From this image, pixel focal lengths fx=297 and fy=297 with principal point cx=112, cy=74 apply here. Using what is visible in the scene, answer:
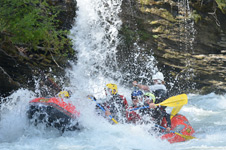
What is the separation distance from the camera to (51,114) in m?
5.51

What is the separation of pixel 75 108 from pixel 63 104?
342 mm

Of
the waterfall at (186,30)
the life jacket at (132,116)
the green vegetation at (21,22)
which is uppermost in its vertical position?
the waterfall at (186,30)

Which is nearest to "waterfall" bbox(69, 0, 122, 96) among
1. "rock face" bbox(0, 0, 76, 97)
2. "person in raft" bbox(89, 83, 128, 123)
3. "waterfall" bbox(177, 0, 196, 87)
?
"rock face" bbox(0, 0, 76, 97)

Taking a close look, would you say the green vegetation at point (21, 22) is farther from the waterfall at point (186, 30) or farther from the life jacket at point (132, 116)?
the waterfall at point (186, 30)

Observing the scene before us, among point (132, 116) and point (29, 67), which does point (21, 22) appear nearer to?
point (29, 67)

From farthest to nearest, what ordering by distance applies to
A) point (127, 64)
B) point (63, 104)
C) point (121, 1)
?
point (127, 64) → point (121, 1) → point (63, 104)

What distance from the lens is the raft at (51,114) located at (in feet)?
18.0

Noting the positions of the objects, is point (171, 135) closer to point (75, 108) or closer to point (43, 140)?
point (75, 108)

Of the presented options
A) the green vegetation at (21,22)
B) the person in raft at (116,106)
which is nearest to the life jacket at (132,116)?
the person in raft at (116,106)

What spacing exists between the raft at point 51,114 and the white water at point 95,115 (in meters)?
0.12

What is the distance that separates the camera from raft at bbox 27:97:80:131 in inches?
216

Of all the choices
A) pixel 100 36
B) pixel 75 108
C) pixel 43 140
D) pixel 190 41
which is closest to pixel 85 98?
pixel 75 108

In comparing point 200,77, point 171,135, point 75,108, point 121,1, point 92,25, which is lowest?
point 171,135

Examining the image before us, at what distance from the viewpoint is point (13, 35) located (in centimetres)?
660
